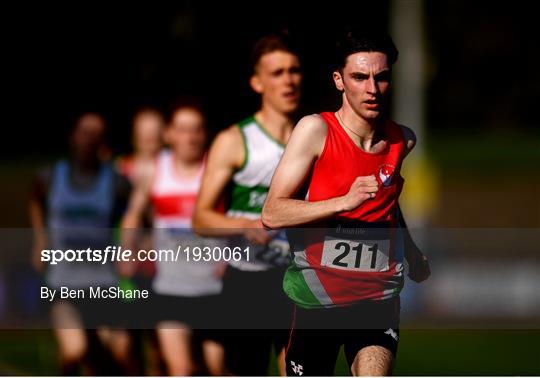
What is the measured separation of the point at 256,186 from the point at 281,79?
2.08ft

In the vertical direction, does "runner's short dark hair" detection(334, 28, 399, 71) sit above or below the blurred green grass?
above

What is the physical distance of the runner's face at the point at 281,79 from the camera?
24.0 feet

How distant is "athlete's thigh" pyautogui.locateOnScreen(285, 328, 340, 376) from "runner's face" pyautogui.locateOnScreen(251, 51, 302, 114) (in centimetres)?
171

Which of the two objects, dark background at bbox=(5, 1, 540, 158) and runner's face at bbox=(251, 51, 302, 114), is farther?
dark background at bbox=(5, 1, 540, 158)

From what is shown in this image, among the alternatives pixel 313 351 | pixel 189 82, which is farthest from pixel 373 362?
pixel 189 82

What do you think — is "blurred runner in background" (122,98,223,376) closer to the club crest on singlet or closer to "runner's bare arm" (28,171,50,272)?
"runner's bare arm" (28,171,50,272)

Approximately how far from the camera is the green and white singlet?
24.2ft

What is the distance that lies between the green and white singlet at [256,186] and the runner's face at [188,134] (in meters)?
1.89

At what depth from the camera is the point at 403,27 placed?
3547 centimetres

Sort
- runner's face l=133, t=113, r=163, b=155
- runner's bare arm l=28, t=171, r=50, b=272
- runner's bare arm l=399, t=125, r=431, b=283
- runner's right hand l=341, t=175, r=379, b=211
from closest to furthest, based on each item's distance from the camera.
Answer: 1. runner's right hand l=341, t=175, r=379, b=211
2. runner's bare arm l=399, t=125, r=431, b=283
3. runner's bare arm l=28, t=171, r=50, b=272
4. runner's face l=133, t=113, r=163, b=155

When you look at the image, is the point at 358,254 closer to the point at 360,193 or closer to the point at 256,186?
the point at 360,193

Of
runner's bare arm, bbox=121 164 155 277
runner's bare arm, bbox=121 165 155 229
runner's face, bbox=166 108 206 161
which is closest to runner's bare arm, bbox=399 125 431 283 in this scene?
runner's bare arm, bbox=121 164 155 277

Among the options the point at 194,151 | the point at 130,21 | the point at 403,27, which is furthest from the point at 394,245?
the point at 403,27

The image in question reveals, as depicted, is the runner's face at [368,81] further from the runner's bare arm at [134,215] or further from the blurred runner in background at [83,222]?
the blurred runner in background at [83,222]
